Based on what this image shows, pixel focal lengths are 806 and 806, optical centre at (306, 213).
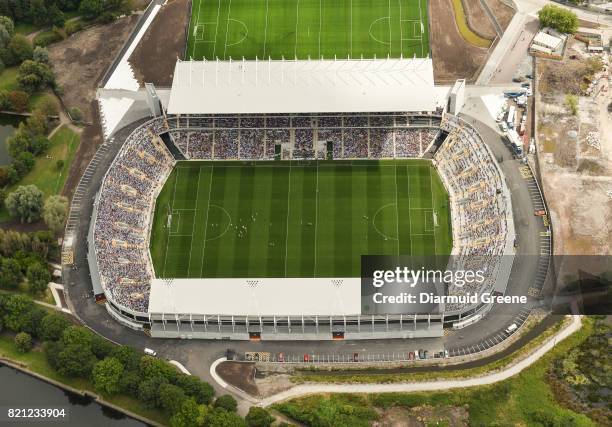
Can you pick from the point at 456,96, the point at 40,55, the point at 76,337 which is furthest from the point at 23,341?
the point at 456,96

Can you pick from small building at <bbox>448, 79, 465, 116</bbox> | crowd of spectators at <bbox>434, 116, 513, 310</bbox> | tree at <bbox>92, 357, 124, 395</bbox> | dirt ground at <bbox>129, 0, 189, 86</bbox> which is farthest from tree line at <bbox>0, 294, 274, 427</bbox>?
small building at <bbox>448, 79, 465, 116</bbox>

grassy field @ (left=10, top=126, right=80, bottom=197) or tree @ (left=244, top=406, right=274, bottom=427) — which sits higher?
grassy field @ (left=10, top=126, right=80, bottom=197)

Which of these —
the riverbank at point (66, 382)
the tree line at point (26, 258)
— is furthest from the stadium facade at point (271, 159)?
the riverbank at point (66, 382)

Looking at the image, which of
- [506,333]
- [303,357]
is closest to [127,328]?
[303,357]

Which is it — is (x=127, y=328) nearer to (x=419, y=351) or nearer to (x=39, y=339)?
(x=39, y=339)

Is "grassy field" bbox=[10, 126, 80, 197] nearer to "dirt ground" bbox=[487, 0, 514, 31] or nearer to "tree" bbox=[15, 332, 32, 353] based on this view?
"tree" bbox=[15, 332, 32, 353]
